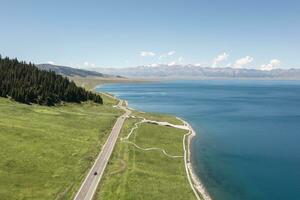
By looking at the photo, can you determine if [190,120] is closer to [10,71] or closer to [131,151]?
[131,151]

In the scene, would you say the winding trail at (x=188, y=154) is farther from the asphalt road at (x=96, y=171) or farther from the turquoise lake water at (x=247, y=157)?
the asphalt road at (x=96, y=171)

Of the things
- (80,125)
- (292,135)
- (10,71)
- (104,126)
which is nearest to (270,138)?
(292,135)

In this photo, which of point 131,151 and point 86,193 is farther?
point 131,151

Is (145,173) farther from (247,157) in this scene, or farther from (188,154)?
(247,157)

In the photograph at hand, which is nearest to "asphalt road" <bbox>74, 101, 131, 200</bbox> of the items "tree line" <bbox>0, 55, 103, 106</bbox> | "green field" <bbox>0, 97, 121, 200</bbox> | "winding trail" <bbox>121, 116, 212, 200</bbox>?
"green field" <bbox>0, 97, 121, 200</bbox>

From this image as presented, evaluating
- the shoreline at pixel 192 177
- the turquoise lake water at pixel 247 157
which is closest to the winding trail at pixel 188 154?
the shoreline at pixel 192 177

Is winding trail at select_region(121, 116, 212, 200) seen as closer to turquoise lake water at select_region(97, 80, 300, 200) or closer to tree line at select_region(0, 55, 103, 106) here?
turquoise lake water at select_region(97, 80, 300, 200)

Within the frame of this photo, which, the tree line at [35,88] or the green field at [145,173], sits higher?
the tree line at [35,88]
